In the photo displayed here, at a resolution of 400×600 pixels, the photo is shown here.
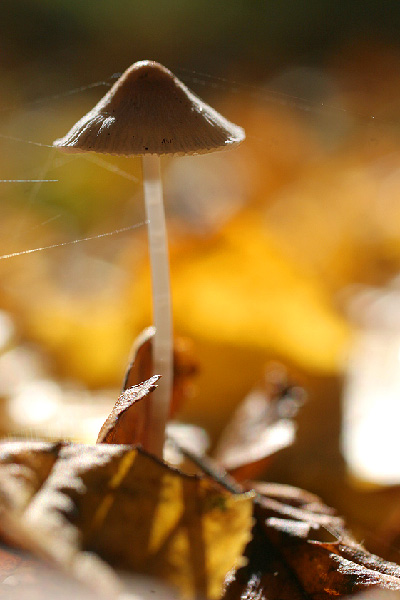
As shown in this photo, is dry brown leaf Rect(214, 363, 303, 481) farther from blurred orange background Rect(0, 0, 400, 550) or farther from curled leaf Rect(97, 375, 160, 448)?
curled leaf Rect(97, 375, 160, 448)

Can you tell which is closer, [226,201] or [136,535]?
[136,535]

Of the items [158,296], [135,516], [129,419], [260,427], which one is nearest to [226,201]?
[260,427]

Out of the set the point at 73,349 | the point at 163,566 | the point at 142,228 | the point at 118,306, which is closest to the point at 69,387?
the point at 73,349

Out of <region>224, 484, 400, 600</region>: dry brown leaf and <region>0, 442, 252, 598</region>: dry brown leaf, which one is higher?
<region>0, 442, 252, 598</region>: dry brown leaf

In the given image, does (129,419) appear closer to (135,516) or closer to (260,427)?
(135,516)

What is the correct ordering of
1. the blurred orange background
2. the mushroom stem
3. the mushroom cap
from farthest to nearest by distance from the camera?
the blurred orange background → the mushroom stem → the mushroom cap

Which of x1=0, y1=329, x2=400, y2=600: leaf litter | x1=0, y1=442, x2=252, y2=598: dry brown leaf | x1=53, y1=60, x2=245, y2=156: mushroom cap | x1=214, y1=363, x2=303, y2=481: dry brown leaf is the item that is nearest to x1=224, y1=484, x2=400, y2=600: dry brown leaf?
x1=0, y1=329, x2=400, y2=600: leaf litter
